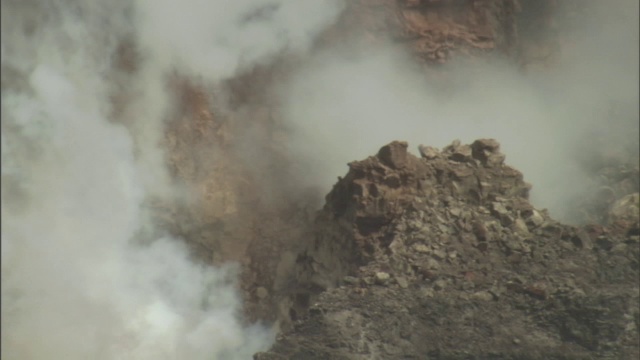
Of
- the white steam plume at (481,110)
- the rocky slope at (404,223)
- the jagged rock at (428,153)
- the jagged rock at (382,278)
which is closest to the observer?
the rocky slope at (404,223)

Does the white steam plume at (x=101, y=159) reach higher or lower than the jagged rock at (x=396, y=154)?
higher

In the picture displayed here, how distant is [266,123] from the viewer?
938cm

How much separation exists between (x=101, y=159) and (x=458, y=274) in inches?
146

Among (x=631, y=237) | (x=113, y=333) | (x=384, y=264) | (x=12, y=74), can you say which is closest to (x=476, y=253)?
(x=384, y=264)

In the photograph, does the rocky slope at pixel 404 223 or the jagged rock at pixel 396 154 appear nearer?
the rocky slope at pixel 404 223

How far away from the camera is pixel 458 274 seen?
6977 mm

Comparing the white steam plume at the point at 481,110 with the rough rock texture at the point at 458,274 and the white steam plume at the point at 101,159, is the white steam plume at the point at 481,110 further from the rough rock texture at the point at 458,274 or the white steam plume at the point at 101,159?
the rough rock texture at the point at 458,274

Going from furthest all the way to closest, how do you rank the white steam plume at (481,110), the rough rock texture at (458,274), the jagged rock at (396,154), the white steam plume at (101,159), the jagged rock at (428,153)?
the white steam plume at (481,110) → the white steam plume at (101,159) → the jagged rock at (428,153) → the jagged rock at (396,154) → the rough rock texture at (458,274)

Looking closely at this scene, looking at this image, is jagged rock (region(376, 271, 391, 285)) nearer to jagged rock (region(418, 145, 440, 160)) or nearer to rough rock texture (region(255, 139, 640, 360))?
rough rock texture (region(255, 139, 640, 360))

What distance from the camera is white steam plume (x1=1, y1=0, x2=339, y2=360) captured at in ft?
27.6

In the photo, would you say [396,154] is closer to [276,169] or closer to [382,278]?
[382,278]

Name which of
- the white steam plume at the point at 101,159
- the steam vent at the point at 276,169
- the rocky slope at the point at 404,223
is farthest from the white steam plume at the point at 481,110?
the white steam plume at the point at 101,159

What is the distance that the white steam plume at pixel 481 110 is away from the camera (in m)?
9.36

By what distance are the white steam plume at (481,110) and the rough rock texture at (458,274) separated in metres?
1.24
